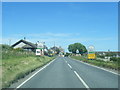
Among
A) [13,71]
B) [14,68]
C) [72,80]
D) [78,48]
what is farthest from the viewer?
[78,48]

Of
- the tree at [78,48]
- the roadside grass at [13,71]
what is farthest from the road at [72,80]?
the tree at [78,48]

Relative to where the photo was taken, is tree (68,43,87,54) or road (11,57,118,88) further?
tree (68,43,87,54)

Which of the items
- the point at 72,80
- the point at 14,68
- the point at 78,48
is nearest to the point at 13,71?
the point at 14,68

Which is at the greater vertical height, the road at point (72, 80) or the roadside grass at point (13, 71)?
the roadside grass at point (13, 71)

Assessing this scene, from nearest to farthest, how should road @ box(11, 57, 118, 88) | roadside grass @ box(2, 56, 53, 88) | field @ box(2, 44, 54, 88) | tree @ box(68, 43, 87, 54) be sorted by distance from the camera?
road @ box(11, 57, 118, 88)
roadside grass @ box(2, 56, 53, 88)
field @ box(2, 44, 54, 88)
tree @ box(68, 43, 87, 54)

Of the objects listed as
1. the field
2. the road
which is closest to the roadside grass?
the field

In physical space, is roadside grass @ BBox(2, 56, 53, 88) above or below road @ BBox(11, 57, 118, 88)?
A: above

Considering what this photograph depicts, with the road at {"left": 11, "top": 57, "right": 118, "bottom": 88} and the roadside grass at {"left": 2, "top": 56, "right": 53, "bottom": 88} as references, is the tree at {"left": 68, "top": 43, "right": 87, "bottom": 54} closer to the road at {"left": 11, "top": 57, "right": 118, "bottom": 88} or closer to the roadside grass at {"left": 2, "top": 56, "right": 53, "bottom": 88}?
the roadside grass at {"left": 2, "top": 56, "right": 53, "bottom": 88}

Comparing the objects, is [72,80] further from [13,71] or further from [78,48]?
[78,48]

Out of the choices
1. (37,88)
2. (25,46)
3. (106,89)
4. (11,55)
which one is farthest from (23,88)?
(25,46)

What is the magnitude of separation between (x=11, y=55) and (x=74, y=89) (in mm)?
29015

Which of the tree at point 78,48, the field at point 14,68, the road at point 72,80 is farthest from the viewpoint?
the tree at point 78,48

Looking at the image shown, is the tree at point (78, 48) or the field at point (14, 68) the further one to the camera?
the tree at point (78, 48)

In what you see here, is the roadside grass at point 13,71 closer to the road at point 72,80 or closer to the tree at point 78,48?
the road at point 72,80
